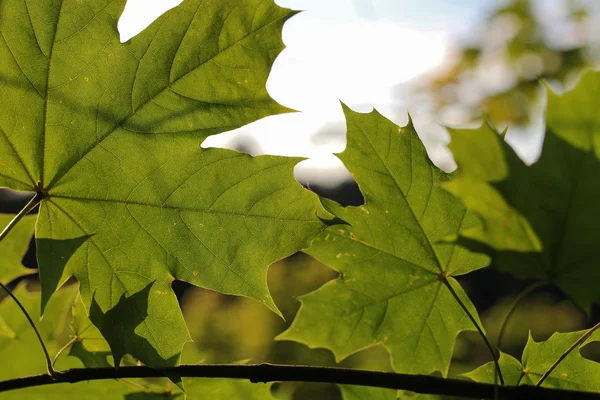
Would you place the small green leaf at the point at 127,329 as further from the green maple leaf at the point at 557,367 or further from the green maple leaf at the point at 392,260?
the green maple leaf at the point at 557,367

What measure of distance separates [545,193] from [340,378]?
0.43 meters

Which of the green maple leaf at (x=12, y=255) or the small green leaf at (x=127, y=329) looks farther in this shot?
the green maple leaf at (x=12, y=255)

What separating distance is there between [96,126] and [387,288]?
2.17ft

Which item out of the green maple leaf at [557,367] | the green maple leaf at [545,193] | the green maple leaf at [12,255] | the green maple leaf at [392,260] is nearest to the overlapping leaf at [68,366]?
the green maple leaf at [12,255]

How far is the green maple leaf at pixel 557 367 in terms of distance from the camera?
1.12 metres

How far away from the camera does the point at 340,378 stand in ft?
3.00

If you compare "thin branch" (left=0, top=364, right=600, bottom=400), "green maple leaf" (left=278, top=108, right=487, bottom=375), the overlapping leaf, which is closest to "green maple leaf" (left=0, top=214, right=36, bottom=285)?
the overlapping leaf

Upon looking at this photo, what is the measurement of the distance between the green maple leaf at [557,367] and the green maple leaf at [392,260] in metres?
0.10

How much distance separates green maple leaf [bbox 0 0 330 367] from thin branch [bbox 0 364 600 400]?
0.22 feet

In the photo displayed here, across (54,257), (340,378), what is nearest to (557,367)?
(340,378)

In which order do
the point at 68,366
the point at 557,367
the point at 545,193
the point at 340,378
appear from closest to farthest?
the point at 545,193, the point at 340,378, the point at 557,367, the point at 68,366

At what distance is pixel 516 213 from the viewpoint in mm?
796

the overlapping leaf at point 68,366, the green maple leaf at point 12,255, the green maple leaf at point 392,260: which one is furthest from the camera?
the green maple leaf at point 12,255

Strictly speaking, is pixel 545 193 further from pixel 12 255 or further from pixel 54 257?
pixel 12 255
